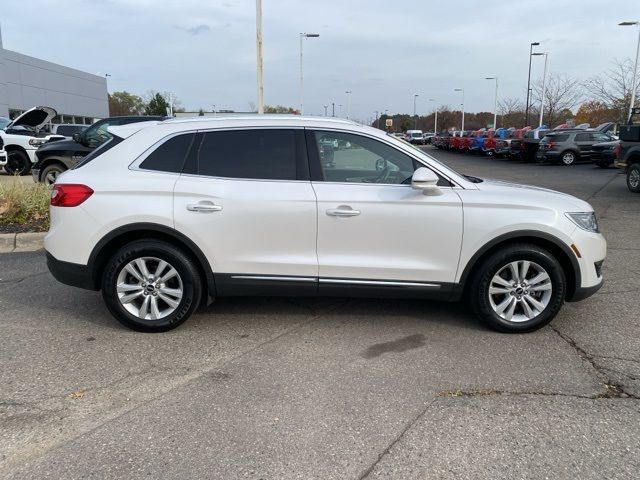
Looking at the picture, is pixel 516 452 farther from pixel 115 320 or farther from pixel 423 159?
pixel 115 320

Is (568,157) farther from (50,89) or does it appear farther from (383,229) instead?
(50,89)

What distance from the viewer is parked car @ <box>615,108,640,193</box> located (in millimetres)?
12968

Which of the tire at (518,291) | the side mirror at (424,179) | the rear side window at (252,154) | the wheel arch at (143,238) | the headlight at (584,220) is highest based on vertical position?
the rear side window at (252,154)

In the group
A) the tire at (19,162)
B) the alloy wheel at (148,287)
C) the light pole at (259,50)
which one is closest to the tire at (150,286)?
the alloy wheel at (148,287)

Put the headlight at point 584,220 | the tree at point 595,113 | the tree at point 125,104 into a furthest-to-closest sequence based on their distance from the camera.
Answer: the tree at point 125,104
the tree at point 595,113
the headlight at point 584,220

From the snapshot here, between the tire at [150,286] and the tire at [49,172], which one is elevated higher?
the tire at [49,172]

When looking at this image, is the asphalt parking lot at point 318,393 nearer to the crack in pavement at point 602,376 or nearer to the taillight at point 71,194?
the crack in pavement at point 602,376

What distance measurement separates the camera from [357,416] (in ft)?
10.3

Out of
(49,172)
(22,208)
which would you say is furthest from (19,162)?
(22,208)

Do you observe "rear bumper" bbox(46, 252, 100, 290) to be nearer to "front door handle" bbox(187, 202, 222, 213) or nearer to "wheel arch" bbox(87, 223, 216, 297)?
"wheel arch" bbox(87, 223, 216, 297)

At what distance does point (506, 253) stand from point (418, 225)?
764mm

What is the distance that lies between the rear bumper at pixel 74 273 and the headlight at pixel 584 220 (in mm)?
3998

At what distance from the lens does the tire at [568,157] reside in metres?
24.3

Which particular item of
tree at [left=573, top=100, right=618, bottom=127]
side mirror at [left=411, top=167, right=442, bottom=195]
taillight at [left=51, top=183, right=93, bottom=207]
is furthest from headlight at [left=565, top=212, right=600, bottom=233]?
tree at [left=573, top=100, right=618, bottom=127]
